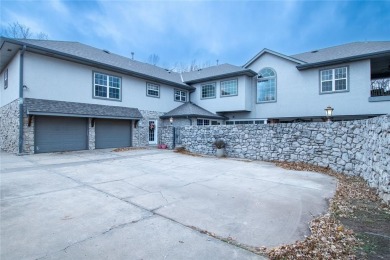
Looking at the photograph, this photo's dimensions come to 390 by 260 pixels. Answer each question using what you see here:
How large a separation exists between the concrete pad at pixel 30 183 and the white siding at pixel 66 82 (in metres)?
6.90

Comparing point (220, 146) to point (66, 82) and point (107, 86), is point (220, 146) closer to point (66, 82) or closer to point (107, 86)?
point (107, 86)

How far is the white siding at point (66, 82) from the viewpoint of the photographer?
476 inches

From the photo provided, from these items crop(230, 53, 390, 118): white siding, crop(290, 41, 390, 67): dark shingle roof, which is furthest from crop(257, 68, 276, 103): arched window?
crop(290, 41, 390, 67): dark shingle roof

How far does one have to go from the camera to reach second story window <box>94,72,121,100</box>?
15124 mm

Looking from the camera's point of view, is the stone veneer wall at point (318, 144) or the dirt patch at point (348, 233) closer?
the dirt patch at point (348, 233)

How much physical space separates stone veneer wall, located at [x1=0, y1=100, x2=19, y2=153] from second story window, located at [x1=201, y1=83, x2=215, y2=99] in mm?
14173

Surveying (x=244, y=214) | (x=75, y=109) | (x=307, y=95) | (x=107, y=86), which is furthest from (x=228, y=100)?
(x=244, y=214)

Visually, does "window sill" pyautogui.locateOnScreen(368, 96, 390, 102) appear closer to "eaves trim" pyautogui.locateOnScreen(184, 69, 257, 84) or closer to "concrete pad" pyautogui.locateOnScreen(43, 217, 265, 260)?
"eaves trim" pyautogui.locateOnScreen(184, 69, 257, 84)

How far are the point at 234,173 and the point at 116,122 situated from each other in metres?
11.4

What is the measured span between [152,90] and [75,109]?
23.1 ft

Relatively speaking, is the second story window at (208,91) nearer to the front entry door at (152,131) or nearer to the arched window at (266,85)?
the arched window at (266,85)

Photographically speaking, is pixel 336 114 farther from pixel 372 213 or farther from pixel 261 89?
pixel 372 213

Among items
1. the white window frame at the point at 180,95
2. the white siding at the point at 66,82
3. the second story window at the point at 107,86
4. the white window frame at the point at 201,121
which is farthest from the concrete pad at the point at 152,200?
the white window frame at the point at 180,95

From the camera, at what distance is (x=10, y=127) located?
43.4ft
